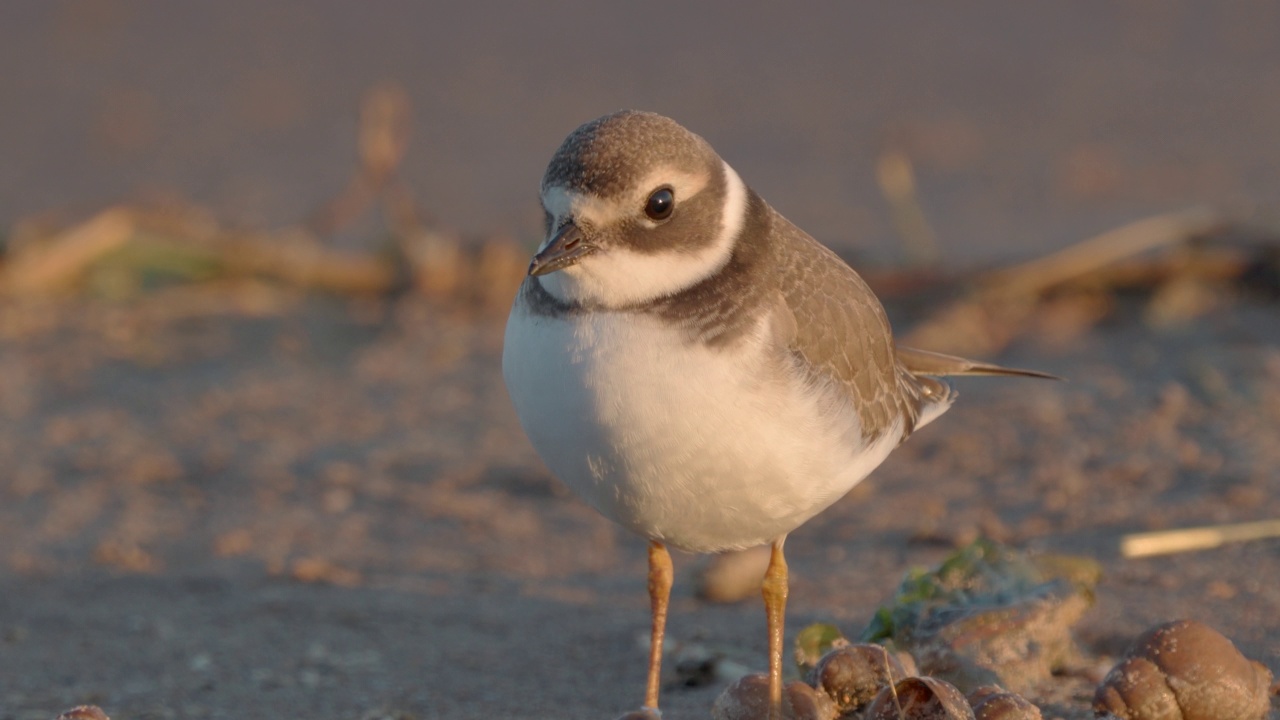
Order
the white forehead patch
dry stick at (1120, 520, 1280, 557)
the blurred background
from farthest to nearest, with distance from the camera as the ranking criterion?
dry stick at (1120, 520, 1280, 557) < the blurred background < the white forehead patch

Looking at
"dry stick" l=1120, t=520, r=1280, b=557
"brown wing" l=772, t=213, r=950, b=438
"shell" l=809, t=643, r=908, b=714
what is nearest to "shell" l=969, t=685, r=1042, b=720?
"shell" l=809, t=643, r=908, b=714

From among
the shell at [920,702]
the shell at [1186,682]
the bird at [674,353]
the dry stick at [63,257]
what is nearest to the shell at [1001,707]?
the shell at [920,702]

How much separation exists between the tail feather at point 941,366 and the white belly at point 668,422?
3.16 feet

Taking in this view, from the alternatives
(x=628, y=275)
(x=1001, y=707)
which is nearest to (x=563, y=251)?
(x=628, y=275)

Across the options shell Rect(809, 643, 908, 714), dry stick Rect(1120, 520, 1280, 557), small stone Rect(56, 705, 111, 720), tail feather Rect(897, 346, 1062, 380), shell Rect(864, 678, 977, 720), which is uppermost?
Result: tail feather Rect(897, 346, 1062, 380)

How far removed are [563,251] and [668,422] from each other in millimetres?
444

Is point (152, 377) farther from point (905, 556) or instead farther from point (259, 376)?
point (905, 556)

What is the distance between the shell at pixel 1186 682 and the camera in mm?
3652

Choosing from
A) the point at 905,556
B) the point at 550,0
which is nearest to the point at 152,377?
the point at 905,556

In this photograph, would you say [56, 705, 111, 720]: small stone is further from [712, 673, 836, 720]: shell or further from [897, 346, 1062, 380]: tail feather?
[897, 346, 1062, 380]: tail feather

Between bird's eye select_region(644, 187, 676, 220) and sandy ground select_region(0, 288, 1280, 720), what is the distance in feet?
4.37

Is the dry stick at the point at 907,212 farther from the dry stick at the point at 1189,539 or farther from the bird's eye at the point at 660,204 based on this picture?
the bird's eye at the point at 660,204

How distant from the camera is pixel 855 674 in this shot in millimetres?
3701

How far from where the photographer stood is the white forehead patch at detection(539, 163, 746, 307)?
3.57 m
